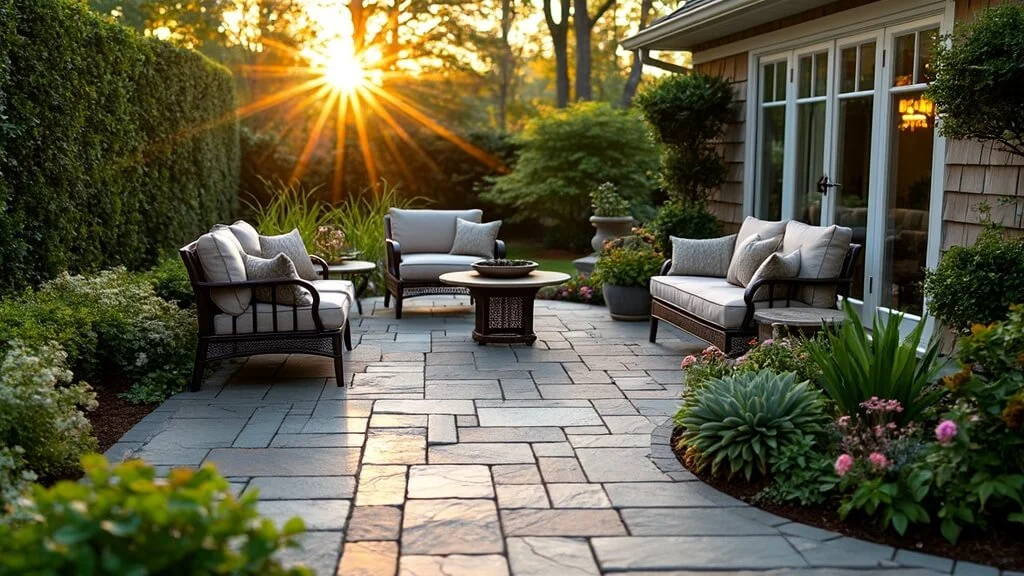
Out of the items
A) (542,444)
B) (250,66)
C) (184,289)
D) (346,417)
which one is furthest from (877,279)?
(250,66)

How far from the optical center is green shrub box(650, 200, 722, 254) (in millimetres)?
8648

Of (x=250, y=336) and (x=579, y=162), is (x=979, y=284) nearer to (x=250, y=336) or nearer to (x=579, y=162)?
(x=250, y=336)

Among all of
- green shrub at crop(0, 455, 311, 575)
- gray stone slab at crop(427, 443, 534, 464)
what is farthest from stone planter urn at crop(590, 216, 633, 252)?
green shrub at crop(0, 455, 311, 575)

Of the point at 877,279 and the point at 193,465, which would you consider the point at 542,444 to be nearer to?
the point at 193,465

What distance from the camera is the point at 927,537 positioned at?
10.3 feet

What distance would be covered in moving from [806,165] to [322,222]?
4760mm

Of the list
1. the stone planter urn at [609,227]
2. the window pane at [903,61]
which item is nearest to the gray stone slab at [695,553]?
the window pane at [903,61]

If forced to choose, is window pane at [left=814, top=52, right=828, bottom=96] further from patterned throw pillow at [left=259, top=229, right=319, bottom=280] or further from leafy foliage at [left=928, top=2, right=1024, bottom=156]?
patterned throw pillow at [left=259, top=229, right=319, bottom=280]

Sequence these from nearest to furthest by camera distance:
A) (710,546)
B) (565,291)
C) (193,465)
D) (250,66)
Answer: (710,546) → (193,465) → (565,291) → (250,66)

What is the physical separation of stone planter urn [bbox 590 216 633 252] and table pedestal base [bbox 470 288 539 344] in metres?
3.84

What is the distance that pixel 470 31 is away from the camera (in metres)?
20.4

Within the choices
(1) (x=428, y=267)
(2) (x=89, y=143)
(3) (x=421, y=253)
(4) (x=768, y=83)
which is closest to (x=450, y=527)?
(2) (x=89, y=143)

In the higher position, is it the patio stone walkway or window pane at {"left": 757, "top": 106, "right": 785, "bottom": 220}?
window pane at {"left": 757, "top": 106, "right": 785, "bottom": 220}

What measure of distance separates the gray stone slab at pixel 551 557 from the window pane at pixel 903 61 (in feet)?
14.7
